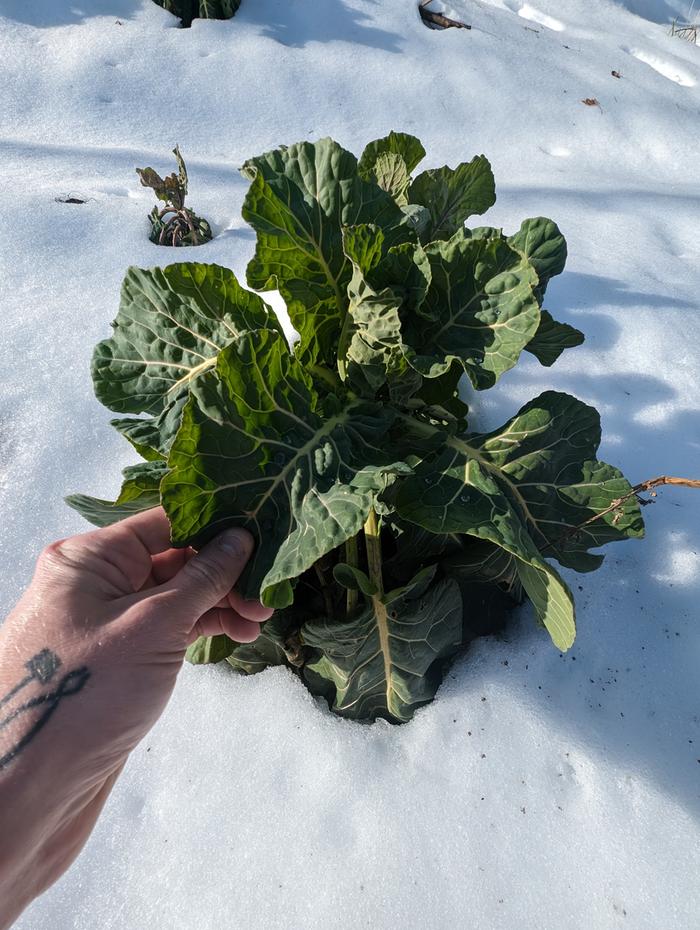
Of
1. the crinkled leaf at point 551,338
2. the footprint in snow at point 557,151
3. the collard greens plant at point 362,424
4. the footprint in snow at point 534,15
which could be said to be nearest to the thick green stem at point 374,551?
the collard greens plant at point 362,424

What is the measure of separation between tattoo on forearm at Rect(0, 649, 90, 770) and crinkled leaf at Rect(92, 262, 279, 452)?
1.29ft

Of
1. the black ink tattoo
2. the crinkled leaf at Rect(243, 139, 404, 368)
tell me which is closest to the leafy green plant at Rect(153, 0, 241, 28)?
the crinkled leaf at Rect(243, 139, 404, 368)

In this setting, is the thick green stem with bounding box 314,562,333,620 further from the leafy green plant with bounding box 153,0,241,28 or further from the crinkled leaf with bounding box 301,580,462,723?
the leafy green plant with bounding box 153,0,241,28

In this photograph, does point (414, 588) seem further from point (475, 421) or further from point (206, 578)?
point (475, 421)

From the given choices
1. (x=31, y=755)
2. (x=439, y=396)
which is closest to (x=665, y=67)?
(x=439, y=396)

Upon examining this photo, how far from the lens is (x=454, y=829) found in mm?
1272

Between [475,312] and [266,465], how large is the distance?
455 mm

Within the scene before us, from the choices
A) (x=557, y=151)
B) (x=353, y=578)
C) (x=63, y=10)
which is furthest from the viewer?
(x=63, y=10)

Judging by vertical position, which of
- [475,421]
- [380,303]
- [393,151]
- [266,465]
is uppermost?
[393,151]

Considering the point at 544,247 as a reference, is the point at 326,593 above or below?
below

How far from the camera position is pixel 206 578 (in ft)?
3.22

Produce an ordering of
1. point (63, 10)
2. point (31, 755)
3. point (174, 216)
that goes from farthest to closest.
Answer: point (63, 10) < point (174, 216) < point (31, 755)

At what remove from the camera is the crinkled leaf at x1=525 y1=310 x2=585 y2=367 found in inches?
50.1

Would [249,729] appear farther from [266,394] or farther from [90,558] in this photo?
[266,394]
